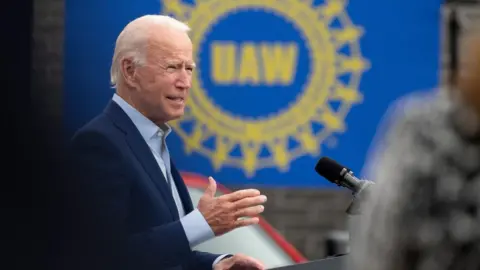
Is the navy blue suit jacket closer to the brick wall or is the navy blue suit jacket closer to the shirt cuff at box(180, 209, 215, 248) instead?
the shirt cuff at box(180, 209, 215, 248)

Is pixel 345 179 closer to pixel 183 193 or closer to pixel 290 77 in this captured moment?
pixel 183 193

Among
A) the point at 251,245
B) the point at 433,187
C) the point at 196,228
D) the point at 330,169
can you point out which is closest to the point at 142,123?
the point at 196,228

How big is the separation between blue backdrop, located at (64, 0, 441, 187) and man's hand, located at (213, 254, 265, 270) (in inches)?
164

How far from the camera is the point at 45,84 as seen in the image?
1.13m

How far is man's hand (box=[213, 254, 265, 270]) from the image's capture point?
7.84 ft

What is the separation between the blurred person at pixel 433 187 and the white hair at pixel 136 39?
1.43m

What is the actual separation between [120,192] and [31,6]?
45.8 inches

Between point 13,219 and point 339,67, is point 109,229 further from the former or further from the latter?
point 339,67

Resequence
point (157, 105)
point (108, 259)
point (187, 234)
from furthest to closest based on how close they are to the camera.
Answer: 1. point (157, 105)
2. point (187, 234)
3. point (108, 259)

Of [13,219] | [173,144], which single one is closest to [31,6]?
[13,219]

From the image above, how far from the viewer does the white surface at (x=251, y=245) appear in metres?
3.56

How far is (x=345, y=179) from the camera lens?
2164 mm

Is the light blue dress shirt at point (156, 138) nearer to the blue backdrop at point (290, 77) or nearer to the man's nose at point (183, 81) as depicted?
the man's nose at point (183, 81)

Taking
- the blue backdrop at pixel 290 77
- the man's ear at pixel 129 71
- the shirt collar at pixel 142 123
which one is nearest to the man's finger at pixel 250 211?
the shirt collar at pixel 142 123
